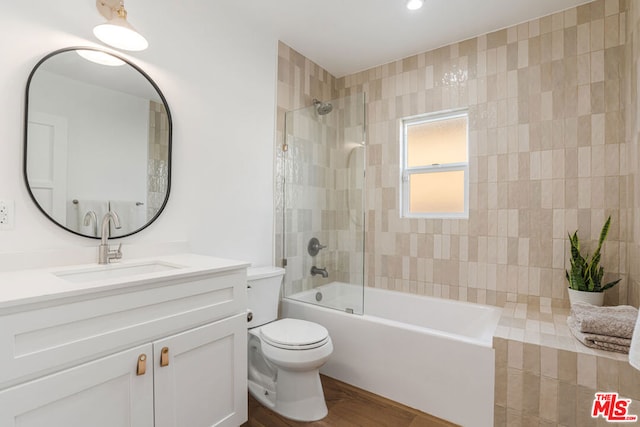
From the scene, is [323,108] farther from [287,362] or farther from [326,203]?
[287,362]

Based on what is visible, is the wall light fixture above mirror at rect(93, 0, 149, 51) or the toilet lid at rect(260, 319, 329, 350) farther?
the toilet lid at rect(260, 319, 329, 350)

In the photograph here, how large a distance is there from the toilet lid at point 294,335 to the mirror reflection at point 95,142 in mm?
929

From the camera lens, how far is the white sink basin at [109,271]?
1.31 metres

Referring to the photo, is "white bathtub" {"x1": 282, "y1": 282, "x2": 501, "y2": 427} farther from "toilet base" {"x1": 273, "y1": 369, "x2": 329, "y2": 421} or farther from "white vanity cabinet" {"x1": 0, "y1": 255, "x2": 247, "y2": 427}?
"white vanity cabinet" {"x1": 0, "y1": 255, "x2": 247, "y2": 427}

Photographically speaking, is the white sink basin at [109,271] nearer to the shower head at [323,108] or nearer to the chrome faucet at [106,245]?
the chrome faucet at [106,245]

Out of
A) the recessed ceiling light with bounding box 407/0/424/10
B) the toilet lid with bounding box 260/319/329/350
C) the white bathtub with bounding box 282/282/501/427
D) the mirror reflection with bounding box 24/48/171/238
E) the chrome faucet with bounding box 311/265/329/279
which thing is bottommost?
the white bathtub with bounding box 282/282/501/427

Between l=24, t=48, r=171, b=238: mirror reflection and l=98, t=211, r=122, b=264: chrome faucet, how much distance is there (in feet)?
0.16

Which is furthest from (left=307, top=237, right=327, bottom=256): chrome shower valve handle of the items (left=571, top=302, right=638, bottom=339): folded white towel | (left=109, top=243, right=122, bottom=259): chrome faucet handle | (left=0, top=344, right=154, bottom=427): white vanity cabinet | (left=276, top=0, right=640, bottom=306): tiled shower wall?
(left=571, top=302, right=638, bottom=339): folded white towel

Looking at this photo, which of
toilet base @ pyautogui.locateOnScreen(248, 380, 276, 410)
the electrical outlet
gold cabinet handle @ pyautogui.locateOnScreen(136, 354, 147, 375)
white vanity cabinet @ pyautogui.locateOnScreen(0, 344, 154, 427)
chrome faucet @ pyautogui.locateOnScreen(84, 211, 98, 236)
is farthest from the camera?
toilet base @ pyautogui.locateOnScreen(248, 380, 276, 410)

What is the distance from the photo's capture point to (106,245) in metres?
1.45

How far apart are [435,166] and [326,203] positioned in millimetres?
1030

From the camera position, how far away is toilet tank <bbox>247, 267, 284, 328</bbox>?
6.50 ft

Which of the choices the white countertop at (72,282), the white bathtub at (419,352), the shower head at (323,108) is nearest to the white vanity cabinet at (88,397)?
the white countertop at (72,282)

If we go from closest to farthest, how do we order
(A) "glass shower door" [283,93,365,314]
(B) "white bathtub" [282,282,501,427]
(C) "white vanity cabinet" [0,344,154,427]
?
(C) "white vanity cabinet" [0,344,154,427] → (B) "white bathtub" [282,282,501,427] → (A) "glass shower door" [283,93,365,314]
